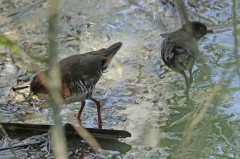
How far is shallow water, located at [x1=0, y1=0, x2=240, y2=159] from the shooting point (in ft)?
18.7

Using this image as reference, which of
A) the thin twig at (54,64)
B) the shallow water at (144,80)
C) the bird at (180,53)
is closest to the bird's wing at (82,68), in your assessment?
the shallow water at (144,80)

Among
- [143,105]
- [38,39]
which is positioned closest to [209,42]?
[143,105]

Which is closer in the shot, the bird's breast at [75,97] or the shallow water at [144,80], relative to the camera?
the shallow water at [144,80]

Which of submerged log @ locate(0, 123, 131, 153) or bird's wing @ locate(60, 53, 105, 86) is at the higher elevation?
bird's wing @ locate(60, 53, 105, 86)

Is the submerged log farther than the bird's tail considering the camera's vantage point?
No

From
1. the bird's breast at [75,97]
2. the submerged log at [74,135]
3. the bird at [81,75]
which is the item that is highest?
the bird at [81,75]

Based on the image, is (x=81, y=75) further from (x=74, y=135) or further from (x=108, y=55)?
(x=74, y=135)

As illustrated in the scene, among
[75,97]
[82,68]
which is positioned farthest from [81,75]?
[75,97]

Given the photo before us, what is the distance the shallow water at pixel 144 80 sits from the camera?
5.69 metres

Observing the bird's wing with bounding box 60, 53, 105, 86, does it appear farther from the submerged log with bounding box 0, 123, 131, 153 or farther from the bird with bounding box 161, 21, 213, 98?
the bird with bounding box 161, 21, 213, 98

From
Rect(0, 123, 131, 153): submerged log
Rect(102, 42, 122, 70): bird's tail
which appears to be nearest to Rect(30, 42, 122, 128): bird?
Rect(102, 42, 122, 70): bird's tail

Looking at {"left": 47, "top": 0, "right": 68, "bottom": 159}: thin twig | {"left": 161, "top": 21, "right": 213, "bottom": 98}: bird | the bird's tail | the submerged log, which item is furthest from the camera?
{"left": 161, "top": 21, "right": 213, "bottom": 98}: bird

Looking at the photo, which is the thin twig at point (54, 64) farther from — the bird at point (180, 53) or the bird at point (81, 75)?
the bird at point (180, 53)

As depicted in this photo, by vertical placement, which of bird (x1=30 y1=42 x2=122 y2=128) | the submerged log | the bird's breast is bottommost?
the submerged log
